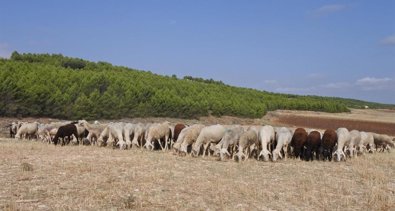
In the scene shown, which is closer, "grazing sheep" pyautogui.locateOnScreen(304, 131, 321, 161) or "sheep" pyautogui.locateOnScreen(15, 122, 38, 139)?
"grazing sheep" pyautogui.locateOnScreen(304, 131, 321, 161)

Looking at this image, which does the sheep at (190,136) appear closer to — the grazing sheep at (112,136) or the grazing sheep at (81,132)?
the grazing sheep at (112,136)

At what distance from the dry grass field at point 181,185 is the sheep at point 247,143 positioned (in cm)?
114

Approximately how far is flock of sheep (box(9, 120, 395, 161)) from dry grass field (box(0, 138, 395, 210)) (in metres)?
2.26

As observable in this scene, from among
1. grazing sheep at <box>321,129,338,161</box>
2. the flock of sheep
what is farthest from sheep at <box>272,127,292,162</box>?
grazing sheep at <box>321,129,338,161</box>

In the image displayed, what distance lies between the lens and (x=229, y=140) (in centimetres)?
2150

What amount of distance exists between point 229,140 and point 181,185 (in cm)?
800

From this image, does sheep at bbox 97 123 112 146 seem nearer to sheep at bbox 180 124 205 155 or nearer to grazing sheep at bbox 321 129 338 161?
sheep at bbox 180 124 205 155

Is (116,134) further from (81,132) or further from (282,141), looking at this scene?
(282,141)

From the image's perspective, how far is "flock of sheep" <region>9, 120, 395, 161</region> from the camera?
2153 centimetres

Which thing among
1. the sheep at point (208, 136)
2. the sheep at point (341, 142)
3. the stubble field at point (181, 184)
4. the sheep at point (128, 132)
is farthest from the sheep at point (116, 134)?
the sheep at point (341, 142)

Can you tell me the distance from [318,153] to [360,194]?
30.5 ft

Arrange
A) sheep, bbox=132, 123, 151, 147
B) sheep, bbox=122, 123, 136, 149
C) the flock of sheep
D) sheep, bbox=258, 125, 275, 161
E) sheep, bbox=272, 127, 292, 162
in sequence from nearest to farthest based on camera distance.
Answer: sheep, bbox=258, 125, 275, 161 < sheep, bbox=272, 127, 292, 162 < the flock of sheep < sheep, bbox=122, 123, 136, 149 < sheep, bbox=132, 123, 151, 147

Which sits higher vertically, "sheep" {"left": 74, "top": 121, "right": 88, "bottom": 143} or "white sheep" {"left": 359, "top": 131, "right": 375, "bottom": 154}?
"sheep" {"left": 74, "top": 121, "right": 88, "bottom": 143}

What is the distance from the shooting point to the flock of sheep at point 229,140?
70.6ft
